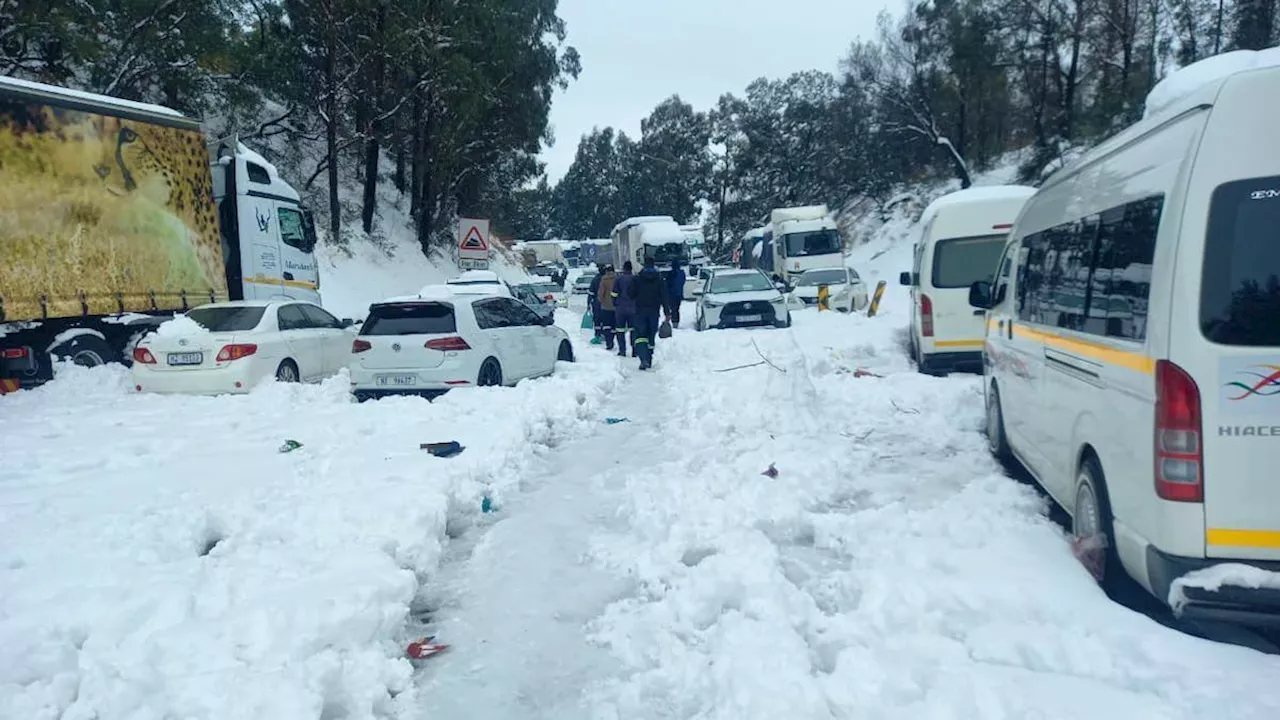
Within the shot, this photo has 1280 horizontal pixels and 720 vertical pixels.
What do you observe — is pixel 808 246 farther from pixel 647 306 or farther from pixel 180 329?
pixel 180 329

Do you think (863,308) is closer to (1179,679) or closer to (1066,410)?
(1066,410)

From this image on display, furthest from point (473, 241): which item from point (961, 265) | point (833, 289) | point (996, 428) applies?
point (996, 428)

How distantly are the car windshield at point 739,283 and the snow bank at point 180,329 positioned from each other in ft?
36.3

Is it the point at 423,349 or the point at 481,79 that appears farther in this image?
the point at 481,79

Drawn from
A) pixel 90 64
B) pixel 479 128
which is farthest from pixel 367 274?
pixel 90 64

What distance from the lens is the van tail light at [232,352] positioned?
11.2 meters

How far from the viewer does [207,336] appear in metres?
11.4

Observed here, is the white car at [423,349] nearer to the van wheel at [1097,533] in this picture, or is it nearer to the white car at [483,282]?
the van wheel at [1097,533]

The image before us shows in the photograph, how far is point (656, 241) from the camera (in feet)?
120

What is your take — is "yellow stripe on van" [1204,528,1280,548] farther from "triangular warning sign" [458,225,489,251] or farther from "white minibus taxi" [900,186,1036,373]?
"triangular warning sign" [458,225,489,251]

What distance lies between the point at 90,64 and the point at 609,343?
48.9 feet

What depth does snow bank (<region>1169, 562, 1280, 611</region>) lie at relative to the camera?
11.6 feet

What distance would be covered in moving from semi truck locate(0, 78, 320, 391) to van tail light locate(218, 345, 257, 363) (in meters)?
2.57

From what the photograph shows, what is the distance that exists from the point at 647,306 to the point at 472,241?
25.2 ft
